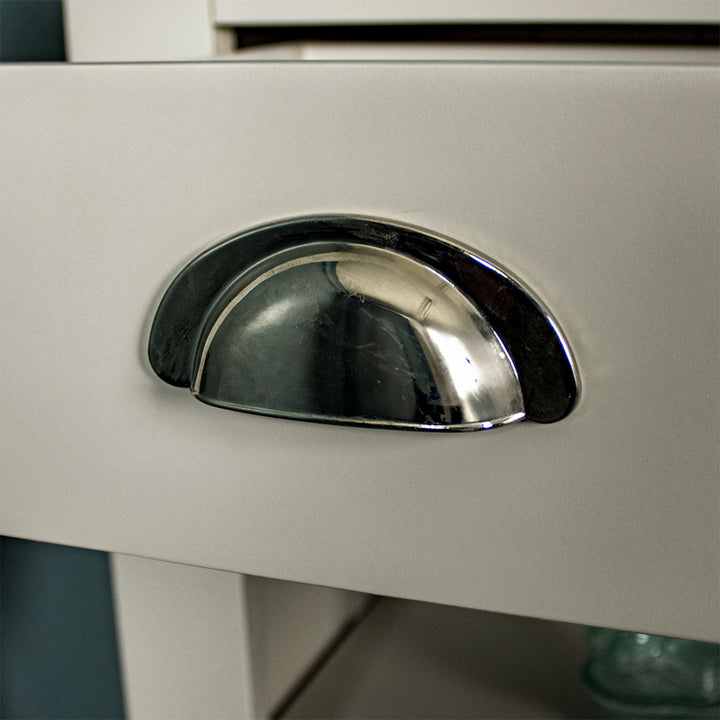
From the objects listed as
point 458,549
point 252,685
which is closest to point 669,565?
point 458,549

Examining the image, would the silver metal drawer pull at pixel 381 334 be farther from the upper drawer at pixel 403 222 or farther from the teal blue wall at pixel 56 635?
the teal blue wall at pixel 56 635

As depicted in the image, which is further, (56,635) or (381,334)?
(56,635)

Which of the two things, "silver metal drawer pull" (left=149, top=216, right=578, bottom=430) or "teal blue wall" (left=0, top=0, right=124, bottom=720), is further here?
"teal blue wall" (left=0, top=0, right=124, bottom=720)

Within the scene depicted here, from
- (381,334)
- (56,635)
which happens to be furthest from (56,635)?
(381,334)

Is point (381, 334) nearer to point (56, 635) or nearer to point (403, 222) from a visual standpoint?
point (403, 222)

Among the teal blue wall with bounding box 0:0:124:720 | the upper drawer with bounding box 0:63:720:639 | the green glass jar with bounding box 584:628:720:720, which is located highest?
the upper drawer with bounding box 0:63:720:639

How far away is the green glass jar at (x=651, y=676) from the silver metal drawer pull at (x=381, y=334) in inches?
11.2

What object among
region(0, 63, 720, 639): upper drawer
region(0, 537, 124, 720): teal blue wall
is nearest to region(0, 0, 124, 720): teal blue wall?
region(0, 537, 124, 720): teal blue wall

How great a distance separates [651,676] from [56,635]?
336 mm

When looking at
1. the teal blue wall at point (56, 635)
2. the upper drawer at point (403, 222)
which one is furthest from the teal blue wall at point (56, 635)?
the upper drawer at point (403, 222)

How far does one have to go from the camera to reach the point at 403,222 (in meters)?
0.17

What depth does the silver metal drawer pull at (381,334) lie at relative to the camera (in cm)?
17

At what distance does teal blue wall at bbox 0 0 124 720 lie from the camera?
0.36 meters

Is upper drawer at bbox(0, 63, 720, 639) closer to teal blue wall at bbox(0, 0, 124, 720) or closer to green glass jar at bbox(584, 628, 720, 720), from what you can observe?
teal blue wall at bbox(0, 0, 124, 720)
